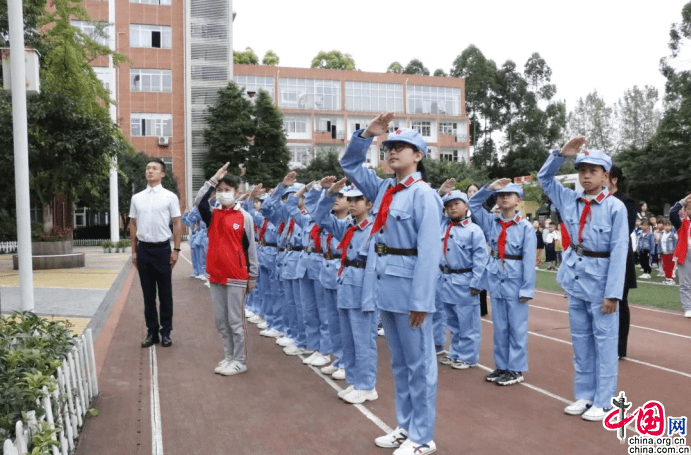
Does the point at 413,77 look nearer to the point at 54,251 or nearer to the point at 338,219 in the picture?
the point at 54,251

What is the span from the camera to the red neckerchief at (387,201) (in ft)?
15.5

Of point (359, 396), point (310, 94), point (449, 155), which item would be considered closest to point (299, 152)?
point (310, 94)

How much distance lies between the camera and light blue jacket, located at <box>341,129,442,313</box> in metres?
4.48

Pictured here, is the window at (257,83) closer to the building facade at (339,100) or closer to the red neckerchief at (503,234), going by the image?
the building facade at (339,100)

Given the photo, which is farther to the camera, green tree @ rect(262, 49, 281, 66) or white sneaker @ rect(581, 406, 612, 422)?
green tree @ rect(262, 49, 281, 66)

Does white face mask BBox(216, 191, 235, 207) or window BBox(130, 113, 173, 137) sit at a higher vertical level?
window BBox(130, 113, 173, 137)

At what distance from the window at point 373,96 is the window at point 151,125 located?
16441 millimetres

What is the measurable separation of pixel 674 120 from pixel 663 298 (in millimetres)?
30882

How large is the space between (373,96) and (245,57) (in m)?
15.0

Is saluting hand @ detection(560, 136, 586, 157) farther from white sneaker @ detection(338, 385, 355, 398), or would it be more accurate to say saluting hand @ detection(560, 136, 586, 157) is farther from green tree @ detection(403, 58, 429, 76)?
green tree @ detection(403, 58, 429, 76)

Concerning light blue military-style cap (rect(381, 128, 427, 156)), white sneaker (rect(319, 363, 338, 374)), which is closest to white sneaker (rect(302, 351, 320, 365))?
white sneaker (rect(319, 363, 338, 374))

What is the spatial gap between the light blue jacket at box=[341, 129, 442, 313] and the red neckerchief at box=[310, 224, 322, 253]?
10.1 feet

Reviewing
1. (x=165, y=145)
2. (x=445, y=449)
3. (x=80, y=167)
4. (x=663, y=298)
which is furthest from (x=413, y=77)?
(x=445, y=449)

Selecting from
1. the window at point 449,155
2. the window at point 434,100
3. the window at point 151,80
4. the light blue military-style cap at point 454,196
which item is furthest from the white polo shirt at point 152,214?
the window at point 449,155
